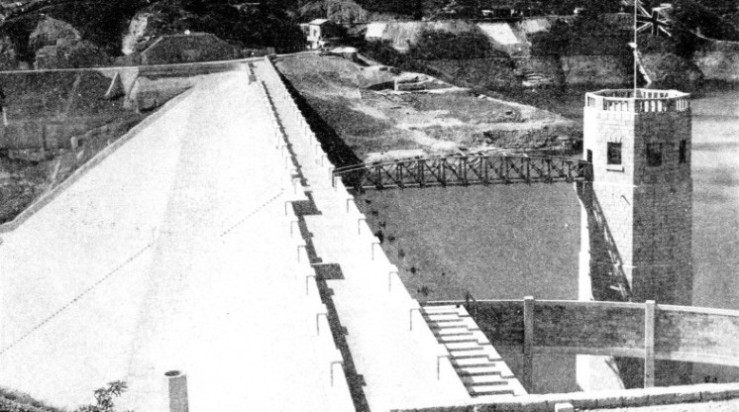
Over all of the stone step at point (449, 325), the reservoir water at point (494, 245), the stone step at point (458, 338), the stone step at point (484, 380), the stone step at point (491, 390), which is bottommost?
the reservoir water at point (494, 245)

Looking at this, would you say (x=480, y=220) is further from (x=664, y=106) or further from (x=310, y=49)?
(x=310, y=49)

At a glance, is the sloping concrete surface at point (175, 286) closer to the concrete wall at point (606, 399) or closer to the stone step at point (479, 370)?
the concrete wall at point (606, 399)

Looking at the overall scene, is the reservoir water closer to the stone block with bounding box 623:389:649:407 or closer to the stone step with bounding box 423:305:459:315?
the stone step with bounding box 423:305:459:315

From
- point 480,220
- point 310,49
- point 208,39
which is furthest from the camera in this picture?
point 310,49

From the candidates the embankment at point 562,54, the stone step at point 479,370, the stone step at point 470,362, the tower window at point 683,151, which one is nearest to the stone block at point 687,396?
the stone step at point 479,370

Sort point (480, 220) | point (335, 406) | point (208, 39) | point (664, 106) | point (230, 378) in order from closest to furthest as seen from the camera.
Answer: point (335, 406)
point (230, 378)
point (664, 106)
point (480, 220)
point (208, 39)

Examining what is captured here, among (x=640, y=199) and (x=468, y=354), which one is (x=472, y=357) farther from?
(x=640, y=199)

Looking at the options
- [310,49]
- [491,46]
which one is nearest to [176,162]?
[310,49]
